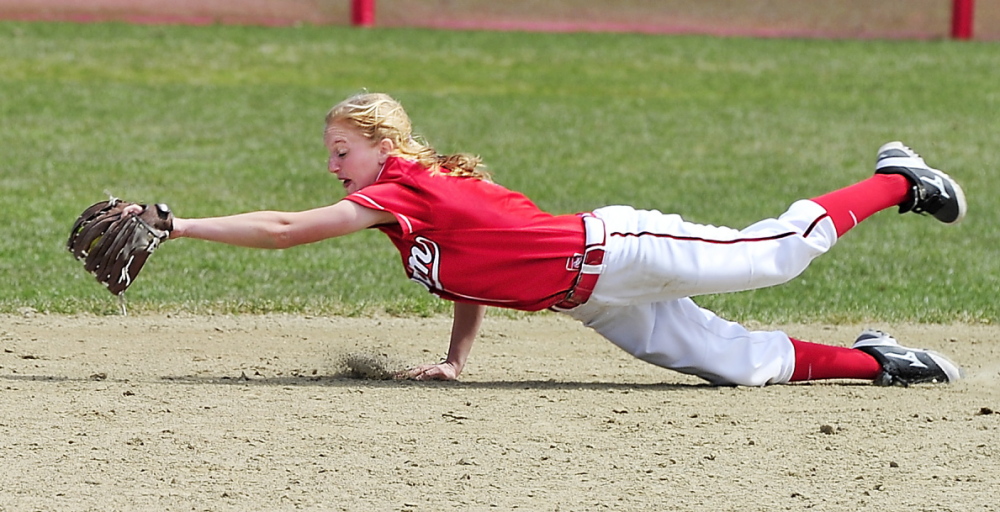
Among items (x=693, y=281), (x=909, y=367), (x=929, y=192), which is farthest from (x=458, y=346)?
(x=929, y=192)

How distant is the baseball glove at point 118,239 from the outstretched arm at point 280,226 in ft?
0.21

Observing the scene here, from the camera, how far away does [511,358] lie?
5.69m

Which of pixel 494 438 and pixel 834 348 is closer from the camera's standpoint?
pixel 494 438

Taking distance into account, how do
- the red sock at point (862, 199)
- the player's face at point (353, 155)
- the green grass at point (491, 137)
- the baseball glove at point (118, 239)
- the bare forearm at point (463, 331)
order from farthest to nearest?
the green grass at point (491, 137) → the bare forearm at point (463, 331) → the red sock at point (862, 199) → the player's face at point (353, 155) → the baseball glove at point (118, 239)

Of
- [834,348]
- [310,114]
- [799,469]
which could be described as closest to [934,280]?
[834,348]

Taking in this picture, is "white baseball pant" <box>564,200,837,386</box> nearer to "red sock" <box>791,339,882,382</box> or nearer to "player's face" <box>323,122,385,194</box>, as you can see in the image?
"red sock" <box>791,339,882,382</box>

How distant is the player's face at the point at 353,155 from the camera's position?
4566mm

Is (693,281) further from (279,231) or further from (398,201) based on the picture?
(279,231)

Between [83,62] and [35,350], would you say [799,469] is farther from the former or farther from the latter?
[83,62]

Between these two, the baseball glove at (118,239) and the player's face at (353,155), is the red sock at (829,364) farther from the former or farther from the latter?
the baseball glove at (118,239)

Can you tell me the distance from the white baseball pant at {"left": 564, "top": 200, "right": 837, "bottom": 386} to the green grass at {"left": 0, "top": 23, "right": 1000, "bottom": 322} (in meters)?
1.77

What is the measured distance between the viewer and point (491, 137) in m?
12.2

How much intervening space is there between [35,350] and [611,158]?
667 centimetres

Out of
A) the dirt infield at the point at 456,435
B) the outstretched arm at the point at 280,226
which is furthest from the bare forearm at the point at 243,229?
the dirt infield at the point at 456,435
